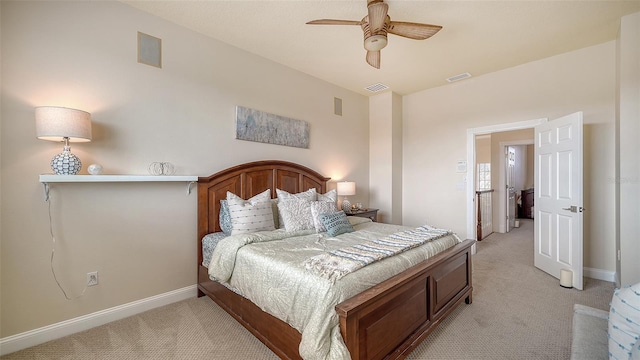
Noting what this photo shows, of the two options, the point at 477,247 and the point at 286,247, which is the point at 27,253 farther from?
the point at 477,247

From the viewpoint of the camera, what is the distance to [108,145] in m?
2.37

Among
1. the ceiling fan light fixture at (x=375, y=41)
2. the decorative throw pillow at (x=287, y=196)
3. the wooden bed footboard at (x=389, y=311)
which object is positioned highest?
the ceiling fan light fixture at (x=375, y=41)

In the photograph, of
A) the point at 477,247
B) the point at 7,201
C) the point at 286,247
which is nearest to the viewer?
the point at 7,201

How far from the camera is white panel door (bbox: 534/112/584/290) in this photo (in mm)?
2973

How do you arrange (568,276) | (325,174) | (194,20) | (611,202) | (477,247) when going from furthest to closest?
1. (477,247)
2. (325,174)
3. (611,202)
4. (568,276)
5. (194,20)

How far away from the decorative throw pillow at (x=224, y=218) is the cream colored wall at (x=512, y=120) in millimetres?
3483

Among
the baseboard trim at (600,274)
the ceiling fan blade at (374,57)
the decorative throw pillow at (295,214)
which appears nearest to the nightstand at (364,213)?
the decorative throw pillow at (295,214)

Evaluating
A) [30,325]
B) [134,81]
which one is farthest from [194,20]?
[30,325]

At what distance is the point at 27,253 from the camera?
2.03m

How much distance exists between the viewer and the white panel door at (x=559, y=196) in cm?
297

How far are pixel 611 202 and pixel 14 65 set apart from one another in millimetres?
6042

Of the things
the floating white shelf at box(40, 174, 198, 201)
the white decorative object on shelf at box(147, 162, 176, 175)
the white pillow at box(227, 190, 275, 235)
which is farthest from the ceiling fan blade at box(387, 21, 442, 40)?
the white decorative object on shelf at box(147, 162, 176, 175)

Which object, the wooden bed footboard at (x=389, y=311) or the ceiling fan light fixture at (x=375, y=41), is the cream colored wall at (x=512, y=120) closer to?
the wooden bed footboard at (x=389, y=311)

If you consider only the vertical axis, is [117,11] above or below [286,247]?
above
